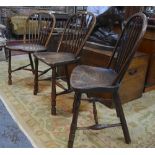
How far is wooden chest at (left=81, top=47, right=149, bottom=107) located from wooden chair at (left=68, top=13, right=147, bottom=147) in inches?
17.9

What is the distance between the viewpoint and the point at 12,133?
175 centimetres

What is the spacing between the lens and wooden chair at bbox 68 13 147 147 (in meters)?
1.42

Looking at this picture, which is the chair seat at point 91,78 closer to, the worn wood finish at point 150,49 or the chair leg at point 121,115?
the chair leg at point 121,115

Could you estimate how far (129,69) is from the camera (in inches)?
85.9

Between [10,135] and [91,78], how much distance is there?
0.77 meters

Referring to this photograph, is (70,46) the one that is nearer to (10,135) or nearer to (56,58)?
(56,58)

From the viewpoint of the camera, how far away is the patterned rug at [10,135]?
162cm

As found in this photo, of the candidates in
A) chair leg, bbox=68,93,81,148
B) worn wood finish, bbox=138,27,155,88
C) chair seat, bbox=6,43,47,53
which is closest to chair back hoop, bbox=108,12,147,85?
chair leg, bbox=68,93,81,148

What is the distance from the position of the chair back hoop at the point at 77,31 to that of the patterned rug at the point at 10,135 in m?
0.84

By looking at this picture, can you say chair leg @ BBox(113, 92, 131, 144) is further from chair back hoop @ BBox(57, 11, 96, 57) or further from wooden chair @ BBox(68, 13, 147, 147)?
chair back hoop @ BBox(57, 11, 96, 57)

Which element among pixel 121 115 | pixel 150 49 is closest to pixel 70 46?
pixel 150 49

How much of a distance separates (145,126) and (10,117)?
1184mm
